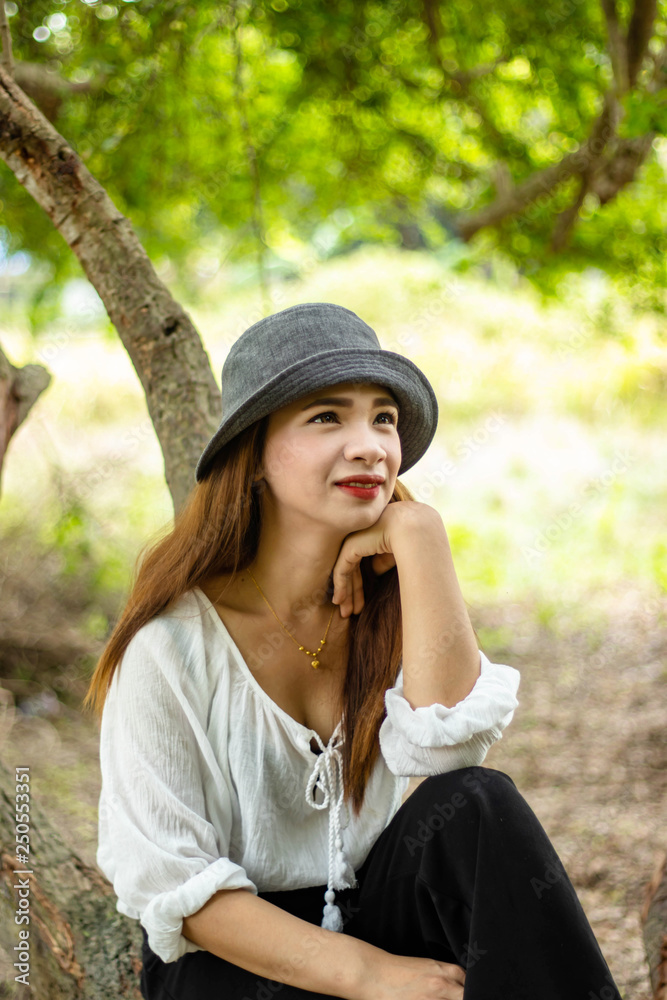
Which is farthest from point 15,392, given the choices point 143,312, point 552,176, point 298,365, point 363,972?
point 552,176

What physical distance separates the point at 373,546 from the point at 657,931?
96 centimetres

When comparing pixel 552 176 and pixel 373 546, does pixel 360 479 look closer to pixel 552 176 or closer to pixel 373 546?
pixel 373 546

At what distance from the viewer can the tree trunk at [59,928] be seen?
1.78m

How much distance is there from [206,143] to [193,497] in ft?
11.7

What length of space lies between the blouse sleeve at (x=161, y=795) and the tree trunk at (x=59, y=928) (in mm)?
352

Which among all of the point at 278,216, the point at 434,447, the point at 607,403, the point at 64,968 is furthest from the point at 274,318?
the point at 607,403

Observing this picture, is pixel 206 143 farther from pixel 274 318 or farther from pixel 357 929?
pixel 357 929

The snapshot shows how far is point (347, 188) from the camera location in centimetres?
520

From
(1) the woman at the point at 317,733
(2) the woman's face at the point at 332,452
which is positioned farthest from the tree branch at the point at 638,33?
(2) the woman's face at the point at 332,452

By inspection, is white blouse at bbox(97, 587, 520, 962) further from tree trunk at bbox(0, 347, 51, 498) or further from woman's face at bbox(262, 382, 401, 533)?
tree trunk at bbox(0, 347, 51, 498)

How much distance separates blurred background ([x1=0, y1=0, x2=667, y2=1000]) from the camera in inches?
134

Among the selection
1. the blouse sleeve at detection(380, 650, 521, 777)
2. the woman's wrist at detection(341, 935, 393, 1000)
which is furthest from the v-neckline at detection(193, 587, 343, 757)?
the woman's wrist at detection(341, 935, 393, 1000)

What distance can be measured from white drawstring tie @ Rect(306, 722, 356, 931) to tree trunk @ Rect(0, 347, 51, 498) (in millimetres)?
1429

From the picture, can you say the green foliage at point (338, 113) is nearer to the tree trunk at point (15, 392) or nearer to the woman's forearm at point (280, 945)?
the tree trunk at point (15, 392)
